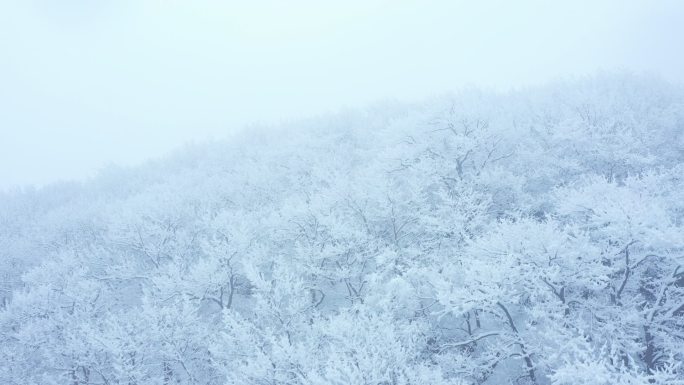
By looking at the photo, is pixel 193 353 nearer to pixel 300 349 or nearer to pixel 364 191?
pixel 300 349

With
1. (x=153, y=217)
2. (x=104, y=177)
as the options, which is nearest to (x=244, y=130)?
(x=104, y=177)

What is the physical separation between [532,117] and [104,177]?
201 feet

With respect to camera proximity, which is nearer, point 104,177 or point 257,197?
point 257,197

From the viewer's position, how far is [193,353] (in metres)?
20.7

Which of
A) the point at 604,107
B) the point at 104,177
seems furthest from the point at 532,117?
the point at 104,177

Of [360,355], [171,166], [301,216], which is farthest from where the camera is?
[171,166]

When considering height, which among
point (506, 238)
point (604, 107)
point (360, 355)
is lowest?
point (360, 355)

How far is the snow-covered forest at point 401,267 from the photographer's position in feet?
49.6

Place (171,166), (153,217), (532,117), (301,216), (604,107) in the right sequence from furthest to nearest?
(171,166)
(532,117)
(604,107)
(153,217)
(301,216)

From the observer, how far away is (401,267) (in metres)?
20.3

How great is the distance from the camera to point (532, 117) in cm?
3803

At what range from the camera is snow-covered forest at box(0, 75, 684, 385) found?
49.6 feet

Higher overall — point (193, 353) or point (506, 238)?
point (506, 238)

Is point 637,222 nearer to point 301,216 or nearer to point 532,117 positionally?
point 301,216
